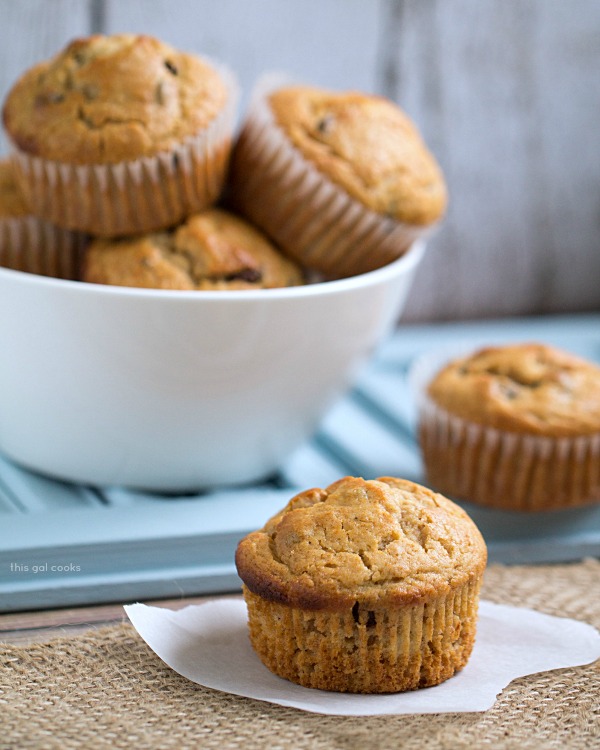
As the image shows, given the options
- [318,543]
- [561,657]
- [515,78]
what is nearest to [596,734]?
[561,657]

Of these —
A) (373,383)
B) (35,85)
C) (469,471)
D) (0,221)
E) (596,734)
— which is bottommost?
(373,383)

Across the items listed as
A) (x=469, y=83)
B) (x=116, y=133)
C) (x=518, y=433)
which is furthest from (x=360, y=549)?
(x=469, y=83)

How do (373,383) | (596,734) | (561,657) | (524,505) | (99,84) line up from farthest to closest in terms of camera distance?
(373,383) → (524,505) → (99,84) → (561,657) → (596,734)

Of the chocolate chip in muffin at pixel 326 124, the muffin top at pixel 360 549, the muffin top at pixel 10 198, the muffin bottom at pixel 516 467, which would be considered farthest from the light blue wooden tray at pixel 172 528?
the chocolate chip in muffin at pixel 326 124

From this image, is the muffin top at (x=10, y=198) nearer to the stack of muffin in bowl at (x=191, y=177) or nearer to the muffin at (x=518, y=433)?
the stack of muffin in bowl at (x=191, y=177)

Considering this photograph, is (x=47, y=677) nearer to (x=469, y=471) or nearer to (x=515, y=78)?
(x=469, y=471)

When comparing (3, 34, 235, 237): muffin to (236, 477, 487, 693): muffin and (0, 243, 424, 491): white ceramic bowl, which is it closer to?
(0, 243, 424, 491): white ceramic bowl

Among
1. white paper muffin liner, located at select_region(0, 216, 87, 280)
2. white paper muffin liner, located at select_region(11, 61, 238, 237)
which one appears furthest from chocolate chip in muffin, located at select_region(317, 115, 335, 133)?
white paper muffin liner, located at select_region(0, 216, 87, 280)
